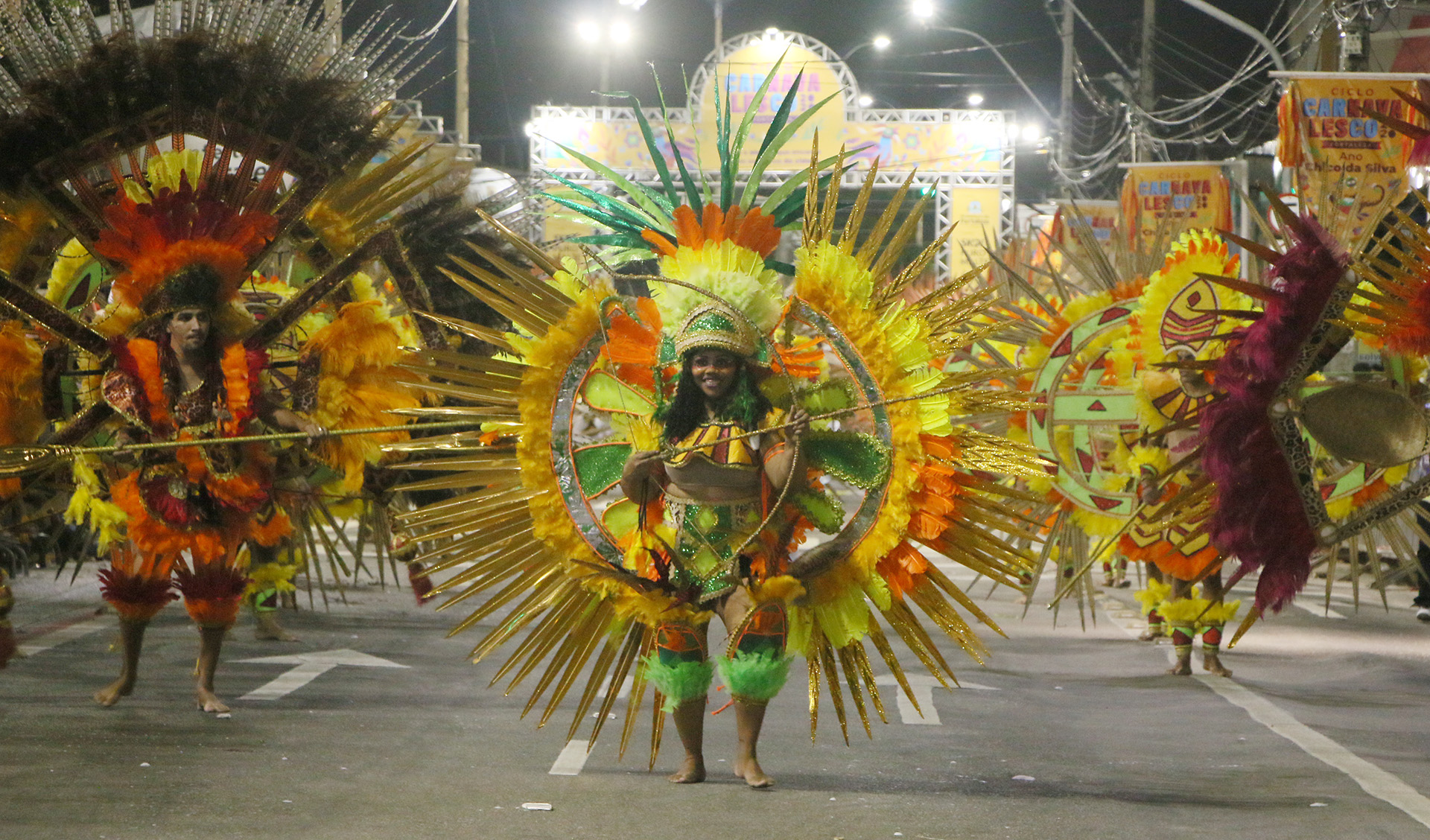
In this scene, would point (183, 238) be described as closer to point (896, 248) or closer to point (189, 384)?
point (189, 384)

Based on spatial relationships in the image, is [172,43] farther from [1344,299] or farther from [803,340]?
[1344,299]

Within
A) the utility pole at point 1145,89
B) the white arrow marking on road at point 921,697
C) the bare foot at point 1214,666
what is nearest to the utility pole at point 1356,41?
the bare foot at point 1214,666

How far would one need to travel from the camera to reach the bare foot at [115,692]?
22.9 ft

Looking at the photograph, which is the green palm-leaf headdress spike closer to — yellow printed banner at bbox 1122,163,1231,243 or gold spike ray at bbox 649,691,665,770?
gold spike ray at bbox 649,691,665,770

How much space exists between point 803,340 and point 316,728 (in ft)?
8.89

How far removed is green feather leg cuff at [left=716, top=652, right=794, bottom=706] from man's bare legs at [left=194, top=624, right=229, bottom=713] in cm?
253

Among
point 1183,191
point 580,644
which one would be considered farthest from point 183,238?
point 1183,191

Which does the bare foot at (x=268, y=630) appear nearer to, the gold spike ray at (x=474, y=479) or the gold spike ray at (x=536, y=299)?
the gold spike ray at (x=474, y=479)

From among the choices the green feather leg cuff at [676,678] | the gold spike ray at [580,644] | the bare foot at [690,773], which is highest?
the gold spike ray at [580,644]

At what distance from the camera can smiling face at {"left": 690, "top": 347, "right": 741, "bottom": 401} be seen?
5277 mm

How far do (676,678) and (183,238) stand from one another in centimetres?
287

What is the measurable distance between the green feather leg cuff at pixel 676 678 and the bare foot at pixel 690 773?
29 cm

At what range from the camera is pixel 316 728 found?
6.64 metres

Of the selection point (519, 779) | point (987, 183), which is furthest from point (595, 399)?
point (987, 183)
